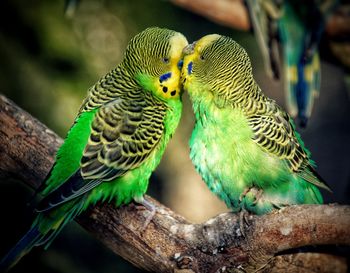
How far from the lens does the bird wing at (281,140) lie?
2576 millimetres

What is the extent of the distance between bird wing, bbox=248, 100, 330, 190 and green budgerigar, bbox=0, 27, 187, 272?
0.43 m

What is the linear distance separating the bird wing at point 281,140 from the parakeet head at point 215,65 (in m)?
0.24

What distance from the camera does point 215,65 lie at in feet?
7.55

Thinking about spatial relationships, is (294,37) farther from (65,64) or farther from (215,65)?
(215,65)

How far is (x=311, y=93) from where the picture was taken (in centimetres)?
396

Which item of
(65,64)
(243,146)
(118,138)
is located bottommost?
(118,138)

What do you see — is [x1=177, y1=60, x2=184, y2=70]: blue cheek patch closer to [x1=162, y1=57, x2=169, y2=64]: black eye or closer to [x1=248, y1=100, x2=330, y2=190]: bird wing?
[x1=162, y1=57, x2=169, y2=64]: black eye

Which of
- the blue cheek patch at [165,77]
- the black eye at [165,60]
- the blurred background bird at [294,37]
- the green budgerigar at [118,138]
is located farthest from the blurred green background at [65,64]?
the black eye at [165,60]

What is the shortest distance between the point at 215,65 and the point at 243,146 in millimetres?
454

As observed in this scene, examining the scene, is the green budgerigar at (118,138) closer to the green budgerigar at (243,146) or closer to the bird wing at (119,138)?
the bird wing at (119,138)

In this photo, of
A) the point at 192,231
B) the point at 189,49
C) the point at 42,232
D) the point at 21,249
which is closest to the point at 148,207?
the point at 192,231

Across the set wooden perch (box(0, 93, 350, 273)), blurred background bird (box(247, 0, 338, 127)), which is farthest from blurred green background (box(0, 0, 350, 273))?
wooden perch (box(0, 93, 350, 273))

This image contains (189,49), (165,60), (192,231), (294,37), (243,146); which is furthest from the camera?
(294,37)

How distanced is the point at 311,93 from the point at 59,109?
1.96 m
